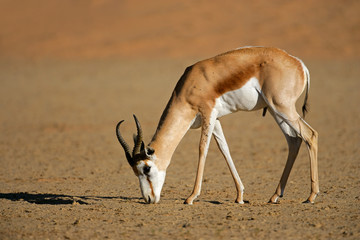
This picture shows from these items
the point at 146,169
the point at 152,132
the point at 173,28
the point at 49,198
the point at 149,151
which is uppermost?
the point at 173,28

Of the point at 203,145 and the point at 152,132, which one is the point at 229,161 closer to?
the point at 203,145

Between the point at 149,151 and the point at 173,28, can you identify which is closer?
the point at 149,151

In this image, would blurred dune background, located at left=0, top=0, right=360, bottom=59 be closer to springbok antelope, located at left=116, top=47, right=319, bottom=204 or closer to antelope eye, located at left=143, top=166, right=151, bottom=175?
springbok antelope, located at left=116, top=47, right=319, bottom=204

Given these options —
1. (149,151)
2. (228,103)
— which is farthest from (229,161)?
(149,151)

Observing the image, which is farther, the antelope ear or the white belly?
the white belly

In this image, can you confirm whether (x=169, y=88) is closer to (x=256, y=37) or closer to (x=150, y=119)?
(x=150, y=119)

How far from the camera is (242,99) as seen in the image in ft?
27.9

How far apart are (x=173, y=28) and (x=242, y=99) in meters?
38.8

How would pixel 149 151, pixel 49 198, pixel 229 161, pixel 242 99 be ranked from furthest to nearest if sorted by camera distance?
pixel 49 198
pixel 229 161
pixel 242 99
pixel 149 151

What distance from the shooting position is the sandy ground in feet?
25.1

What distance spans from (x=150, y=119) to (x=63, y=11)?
37.1 meters

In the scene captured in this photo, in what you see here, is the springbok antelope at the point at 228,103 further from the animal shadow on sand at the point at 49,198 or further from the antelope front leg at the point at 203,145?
the animal shadow on sand at the point at 49,198

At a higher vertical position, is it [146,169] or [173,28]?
[173,28]

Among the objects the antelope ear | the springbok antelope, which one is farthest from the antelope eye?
the antelope ear
